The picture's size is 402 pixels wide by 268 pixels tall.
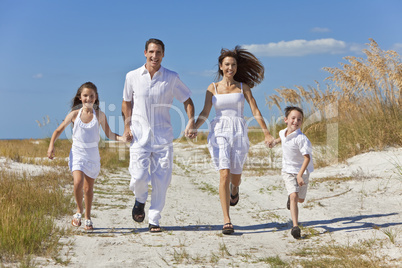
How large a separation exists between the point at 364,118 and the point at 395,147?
1.04 metres

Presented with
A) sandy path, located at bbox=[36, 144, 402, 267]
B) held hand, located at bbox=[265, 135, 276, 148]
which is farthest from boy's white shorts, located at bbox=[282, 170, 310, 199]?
held hand, located at bbox=[265, 135, 276, 148]

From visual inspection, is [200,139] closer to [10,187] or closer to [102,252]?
[10,187]

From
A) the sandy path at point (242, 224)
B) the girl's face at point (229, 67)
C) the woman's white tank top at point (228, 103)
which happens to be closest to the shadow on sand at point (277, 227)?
the sandy path at point (242, 224)

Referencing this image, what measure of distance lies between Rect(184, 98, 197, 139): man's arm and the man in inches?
0.5

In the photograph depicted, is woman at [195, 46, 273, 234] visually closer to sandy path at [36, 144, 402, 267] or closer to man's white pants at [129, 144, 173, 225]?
man's white pants at [129, 144, 173, 225]

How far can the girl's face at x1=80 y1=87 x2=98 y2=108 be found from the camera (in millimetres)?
5883

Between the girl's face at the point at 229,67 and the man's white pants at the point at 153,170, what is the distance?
50.4 inches

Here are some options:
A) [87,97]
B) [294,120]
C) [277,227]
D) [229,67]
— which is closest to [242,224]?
[277,227]

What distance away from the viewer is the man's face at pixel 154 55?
5.79m

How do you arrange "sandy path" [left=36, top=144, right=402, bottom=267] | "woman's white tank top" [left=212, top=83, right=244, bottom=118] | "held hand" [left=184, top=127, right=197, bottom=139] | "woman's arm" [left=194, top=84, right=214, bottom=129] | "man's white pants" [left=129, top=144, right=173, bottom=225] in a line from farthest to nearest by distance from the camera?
"woman's arm" [left=194, top=84, right=214, bottom=129] < "woman's white tank top" [left=212, top=83, right=244, bottom=118] < "held hand" [left=184, top=127, right=197, bottom=139] < "man's white pants" [left=129, top=144, right=173, bottom=225] < "sandy path" [left=36, top=144, right=402, bottom=267]

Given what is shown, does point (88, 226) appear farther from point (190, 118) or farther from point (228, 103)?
point (228, 103)

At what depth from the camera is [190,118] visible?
5.96m

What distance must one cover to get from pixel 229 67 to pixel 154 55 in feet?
3.52

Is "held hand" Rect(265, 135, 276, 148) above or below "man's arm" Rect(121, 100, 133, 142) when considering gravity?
below
